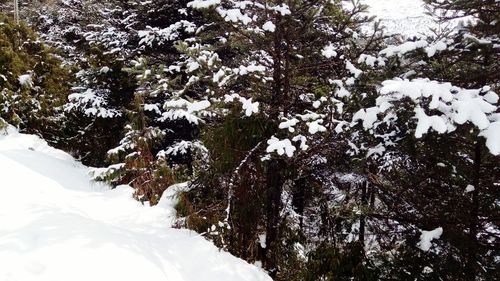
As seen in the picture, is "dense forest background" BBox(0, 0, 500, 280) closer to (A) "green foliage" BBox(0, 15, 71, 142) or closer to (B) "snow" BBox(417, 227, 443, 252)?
(B) "snow" BBox(417, 227, 443, 252)

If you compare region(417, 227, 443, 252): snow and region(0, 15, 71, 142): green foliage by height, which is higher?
region(0, 15, 71, 142): green foliage

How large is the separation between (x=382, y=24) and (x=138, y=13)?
7.56 meters

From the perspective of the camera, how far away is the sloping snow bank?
139 inches

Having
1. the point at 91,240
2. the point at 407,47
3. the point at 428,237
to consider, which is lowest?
the point at 91,240

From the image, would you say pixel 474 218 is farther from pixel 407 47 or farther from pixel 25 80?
pixel 25 80

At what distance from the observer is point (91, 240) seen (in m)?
4.12

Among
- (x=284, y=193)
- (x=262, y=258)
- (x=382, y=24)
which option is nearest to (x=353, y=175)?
(x=284, y=193)

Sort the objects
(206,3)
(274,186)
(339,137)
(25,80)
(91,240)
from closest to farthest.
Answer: (91,240), (206,3), (339,137), (274,186), (25,80)

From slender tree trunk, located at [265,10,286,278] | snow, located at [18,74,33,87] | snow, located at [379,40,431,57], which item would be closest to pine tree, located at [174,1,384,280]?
slender tree trunk, located at [265,10,286,278]

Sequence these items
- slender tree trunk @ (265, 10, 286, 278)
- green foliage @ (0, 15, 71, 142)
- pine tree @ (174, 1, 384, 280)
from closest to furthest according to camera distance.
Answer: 1. pine tree @ (174, 1, 384, 280)
2. slender tree trunk @ (265, 10, 286, 278)
3. green foliage @ (0, 15, 71, 142)

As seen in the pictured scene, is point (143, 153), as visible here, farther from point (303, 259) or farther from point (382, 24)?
point (382, 24)

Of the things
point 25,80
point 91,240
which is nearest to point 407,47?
point 91,240

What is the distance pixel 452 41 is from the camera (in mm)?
5074

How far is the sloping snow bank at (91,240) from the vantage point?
354 cm
